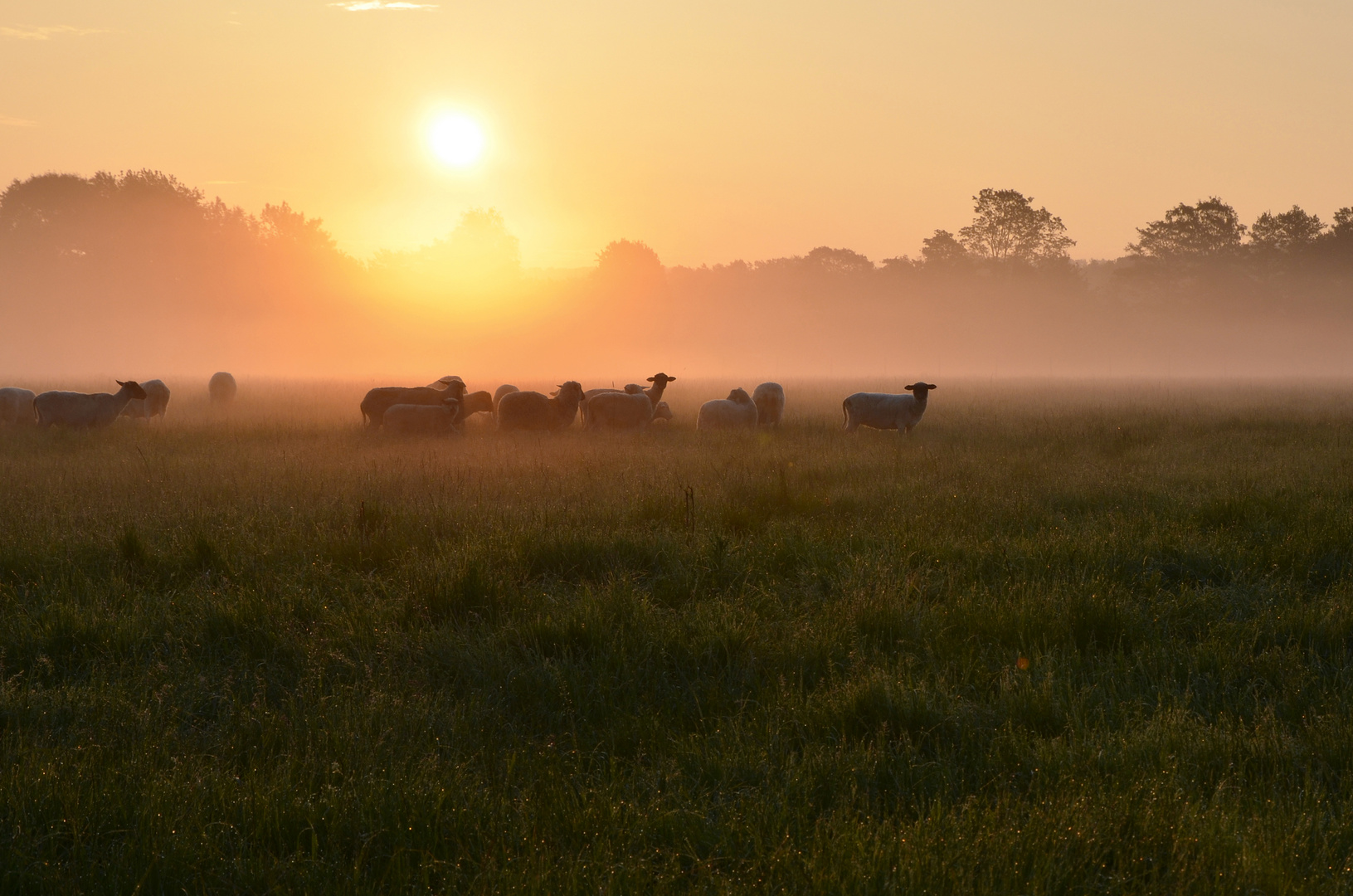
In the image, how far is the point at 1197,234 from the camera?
7112cm

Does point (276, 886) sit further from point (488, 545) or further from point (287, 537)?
point (287, 537)

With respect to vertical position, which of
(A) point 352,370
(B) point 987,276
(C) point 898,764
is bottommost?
(C) point 898,764

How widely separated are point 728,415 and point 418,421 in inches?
248

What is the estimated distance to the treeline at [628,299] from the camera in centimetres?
6234

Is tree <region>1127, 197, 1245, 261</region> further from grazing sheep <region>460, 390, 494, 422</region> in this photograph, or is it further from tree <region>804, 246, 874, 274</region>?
grazing sheep <region>460, 390, 494, 422</region>

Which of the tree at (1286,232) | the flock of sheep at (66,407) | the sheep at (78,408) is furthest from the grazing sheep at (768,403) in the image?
the tree at (1286,232)

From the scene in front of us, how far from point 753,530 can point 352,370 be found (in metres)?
70.5

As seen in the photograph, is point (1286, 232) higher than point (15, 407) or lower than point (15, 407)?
higher

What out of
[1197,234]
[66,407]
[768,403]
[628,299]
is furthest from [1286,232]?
[66,407]

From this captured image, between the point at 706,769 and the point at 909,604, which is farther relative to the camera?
the point at 909,604

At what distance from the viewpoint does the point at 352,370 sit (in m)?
71.2

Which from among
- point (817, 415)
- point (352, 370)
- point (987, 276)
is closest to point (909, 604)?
point (817, 415)

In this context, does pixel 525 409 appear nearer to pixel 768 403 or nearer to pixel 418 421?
pixel 418 421

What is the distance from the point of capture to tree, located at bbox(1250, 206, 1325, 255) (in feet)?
226
